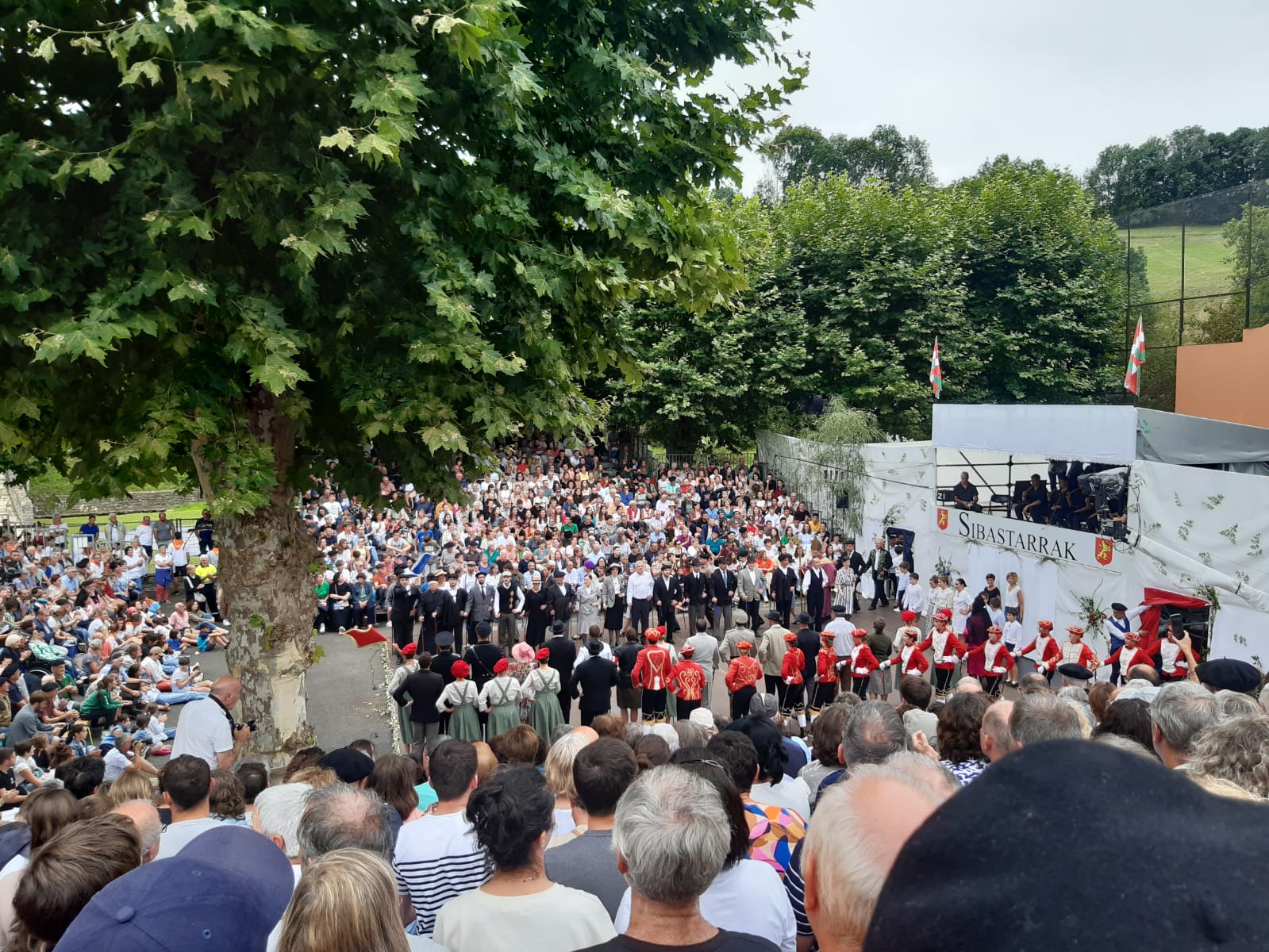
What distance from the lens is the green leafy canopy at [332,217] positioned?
6.18 meters

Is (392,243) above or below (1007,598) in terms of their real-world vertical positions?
above

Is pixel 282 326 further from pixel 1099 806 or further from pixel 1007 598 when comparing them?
pixel 1007 598

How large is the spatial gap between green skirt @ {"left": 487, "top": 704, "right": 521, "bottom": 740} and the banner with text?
1064 centimetres

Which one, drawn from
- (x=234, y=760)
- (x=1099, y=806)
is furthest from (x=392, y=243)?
(x=1099, y=806)

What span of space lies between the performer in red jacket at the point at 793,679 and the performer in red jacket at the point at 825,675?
21 cm

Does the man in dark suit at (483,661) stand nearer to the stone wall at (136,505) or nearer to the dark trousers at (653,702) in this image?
the dark trousers at (653,702)

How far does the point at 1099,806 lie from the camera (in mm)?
925

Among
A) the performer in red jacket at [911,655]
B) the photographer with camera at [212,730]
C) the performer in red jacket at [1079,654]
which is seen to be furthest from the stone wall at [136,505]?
the performer in red jacket at [1079,654]

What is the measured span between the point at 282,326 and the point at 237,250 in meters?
1.05

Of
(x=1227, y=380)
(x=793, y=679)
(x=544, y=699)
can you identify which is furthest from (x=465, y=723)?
(x=1227, y=380)

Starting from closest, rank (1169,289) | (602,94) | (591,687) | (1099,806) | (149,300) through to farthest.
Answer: (1099,806) → (149,300) → (602,94) → (591,687) → (1169,289)

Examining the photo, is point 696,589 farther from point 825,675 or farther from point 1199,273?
point 1199,273

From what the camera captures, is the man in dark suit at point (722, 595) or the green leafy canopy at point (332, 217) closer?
the green leafy canopy at point (332, 217)

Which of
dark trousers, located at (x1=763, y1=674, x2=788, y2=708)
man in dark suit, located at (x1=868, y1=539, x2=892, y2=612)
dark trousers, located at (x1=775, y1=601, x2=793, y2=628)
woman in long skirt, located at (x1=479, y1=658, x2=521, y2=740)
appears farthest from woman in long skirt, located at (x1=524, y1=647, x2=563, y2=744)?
man in dark suit, located at (x1=868, y1=539, x2=892, y2=612)
